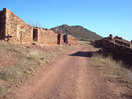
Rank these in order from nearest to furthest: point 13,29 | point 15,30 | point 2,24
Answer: point 2,24
point 13,29
point 15,30

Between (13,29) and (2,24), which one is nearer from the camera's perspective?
(2,24)

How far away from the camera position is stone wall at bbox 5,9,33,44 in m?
9.72

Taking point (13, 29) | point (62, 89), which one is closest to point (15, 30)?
point (13, 29)

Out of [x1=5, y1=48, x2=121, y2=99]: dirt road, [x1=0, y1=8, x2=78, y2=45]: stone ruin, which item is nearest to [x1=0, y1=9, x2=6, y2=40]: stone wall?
[x1=0, y1=8, x2=78, y2=45]: stone ruin

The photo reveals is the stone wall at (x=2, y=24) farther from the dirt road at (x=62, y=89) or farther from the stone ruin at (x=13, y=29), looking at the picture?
the dirt road at (x=62, y=89)

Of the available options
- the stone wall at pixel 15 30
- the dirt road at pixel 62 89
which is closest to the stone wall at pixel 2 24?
the stone wall at pixel 15 30

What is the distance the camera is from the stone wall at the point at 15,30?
31.9ft

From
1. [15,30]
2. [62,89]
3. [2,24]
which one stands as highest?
[2,24]

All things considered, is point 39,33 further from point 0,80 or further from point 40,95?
point 40,95

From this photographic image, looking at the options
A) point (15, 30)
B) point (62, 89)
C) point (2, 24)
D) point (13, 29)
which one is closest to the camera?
point (62, 89)

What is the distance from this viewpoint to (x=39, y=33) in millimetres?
14859

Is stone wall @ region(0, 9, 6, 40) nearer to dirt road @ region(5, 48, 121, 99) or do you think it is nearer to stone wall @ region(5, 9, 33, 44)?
stone wall @ region(5, 9, 33, 44)

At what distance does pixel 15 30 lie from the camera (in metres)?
10.4

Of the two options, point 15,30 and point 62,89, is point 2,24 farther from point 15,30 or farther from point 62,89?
point 62,89
